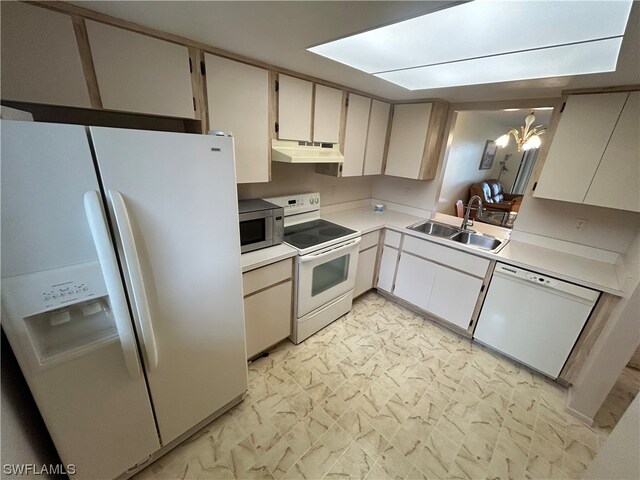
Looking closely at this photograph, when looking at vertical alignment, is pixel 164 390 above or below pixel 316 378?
above

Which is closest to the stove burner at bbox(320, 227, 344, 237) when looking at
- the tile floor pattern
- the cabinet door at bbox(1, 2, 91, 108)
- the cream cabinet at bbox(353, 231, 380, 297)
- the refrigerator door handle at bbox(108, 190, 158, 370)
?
the cream cabinet at bbox(353, 231, 380, 297)

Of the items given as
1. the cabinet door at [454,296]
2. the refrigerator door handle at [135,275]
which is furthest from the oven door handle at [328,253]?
the refrigerator door handle at [135,275]

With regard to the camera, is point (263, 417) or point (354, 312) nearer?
point (263, 417)

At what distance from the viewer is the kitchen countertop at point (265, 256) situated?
1.67 m

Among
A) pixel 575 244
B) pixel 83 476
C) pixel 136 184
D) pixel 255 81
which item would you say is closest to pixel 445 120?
pixel 575 244

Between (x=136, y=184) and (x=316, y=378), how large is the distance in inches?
69.3

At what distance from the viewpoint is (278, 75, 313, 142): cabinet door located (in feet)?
6.07

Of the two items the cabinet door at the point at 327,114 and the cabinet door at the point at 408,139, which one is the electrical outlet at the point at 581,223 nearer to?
the cabinet door at the point at 408,139

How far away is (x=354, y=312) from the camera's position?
2.73m

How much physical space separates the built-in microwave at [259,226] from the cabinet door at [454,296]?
5.29ft

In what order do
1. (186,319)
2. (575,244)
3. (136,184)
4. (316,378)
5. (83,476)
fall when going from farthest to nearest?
(575,244)
(316,378)
(186,319)
(83,476)
(136,184)

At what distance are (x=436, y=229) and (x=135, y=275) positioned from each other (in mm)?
2768

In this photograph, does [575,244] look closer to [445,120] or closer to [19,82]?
[445,120]

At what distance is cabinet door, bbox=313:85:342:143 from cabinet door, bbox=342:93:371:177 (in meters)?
0.16
